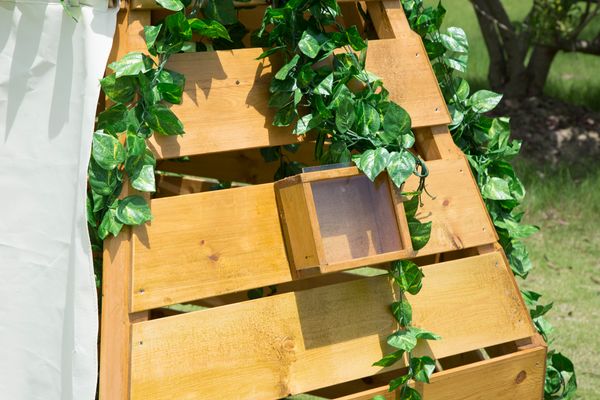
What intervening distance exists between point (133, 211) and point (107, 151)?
0.12m

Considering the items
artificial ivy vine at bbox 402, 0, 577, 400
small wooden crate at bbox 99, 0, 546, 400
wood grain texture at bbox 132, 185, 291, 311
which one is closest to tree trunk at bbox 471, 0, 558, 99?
artificial ivy vine at bbox 402, 0, 577, 400

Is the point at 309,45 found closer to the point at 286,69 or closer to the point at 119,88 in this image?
the point at 286,69

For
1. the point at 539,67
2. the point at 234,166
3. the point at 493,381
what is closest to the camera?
the point at 493,381

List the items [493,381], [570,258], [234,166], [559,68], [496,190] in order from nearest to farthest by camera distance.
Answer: [493,381]
[496,190]
[234,166]
[570,258]
[559,68]

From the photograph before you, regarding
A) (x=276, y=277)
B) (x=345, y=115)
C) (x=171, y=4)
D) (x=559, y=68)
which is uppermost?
(x=171, y=4)

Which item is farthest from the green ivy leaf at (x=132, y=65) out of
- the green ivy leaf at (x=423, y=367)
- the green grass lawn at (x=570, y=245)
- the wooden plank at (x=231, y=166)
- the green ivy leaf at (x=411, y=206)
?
the green grass lawn at (x=570, y=245)

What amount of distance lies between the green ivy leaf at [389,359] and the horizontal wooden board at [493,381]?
7 cm

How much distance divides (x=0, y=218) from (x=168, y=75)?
0.41 meters

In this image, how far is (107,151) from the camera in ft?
5.37

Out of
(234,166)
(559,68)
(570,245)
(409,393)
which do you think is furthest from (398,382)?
(559,68)

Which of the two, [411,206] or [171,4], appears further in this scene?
[411,206]

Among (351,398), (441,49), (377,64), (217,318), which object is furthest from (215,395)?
(441,49)

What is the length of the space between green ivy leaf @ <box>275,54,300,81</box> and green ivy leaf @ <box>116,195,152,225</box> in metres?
0.38

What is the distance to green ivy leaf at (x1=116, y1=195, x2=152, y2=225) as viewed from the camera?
5.42ft
